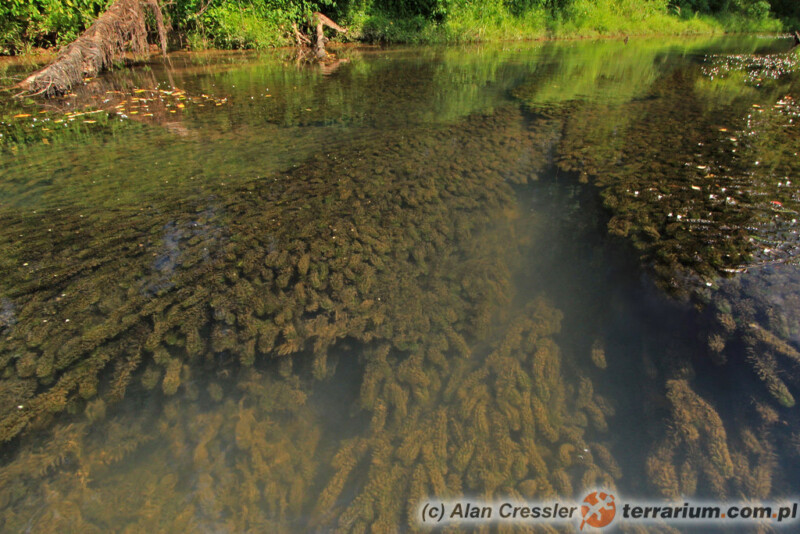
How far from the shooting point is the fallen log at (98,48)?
10.3 m

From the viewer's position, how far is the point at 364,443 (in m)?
2.91

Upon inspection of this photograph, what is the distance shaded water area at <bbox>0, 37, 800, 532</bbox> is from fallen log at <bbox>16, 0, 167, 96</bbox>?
16.8ft

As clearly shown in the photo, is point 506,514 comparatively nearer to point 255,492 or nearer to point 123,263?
point 255,492

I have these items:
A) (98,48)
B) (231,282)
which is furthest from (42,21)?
(231,282)

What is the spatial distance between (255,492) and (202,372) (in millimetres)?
1108

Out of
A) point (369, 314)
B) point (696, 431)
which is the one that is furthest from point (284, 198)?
point (696, 431)

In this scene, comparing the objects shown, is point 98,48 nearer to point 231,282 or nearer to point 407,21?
point 231,282

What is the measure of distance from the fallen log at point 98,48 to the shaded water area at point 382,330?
5.12 m

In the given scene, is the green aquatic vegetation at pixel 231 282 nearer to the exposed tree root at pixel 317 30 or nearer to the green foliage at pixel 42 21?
the green foliage at pixel 42 21

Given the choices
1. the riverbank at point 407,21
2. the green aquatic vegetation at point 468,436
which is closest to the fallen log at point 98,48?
the riverbank at point 407,21

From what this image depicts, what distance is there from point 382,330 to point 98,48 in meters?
14.3

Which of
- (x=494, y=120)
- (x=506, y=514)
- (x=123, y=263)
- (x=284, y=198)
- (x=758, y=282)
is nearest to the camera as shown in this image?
(x=506, y=514)

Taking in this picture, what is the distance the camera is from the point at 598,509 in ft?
8.57

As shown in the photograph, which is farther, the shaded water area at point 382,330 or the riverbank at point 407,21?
the riverbank at point 407,21
